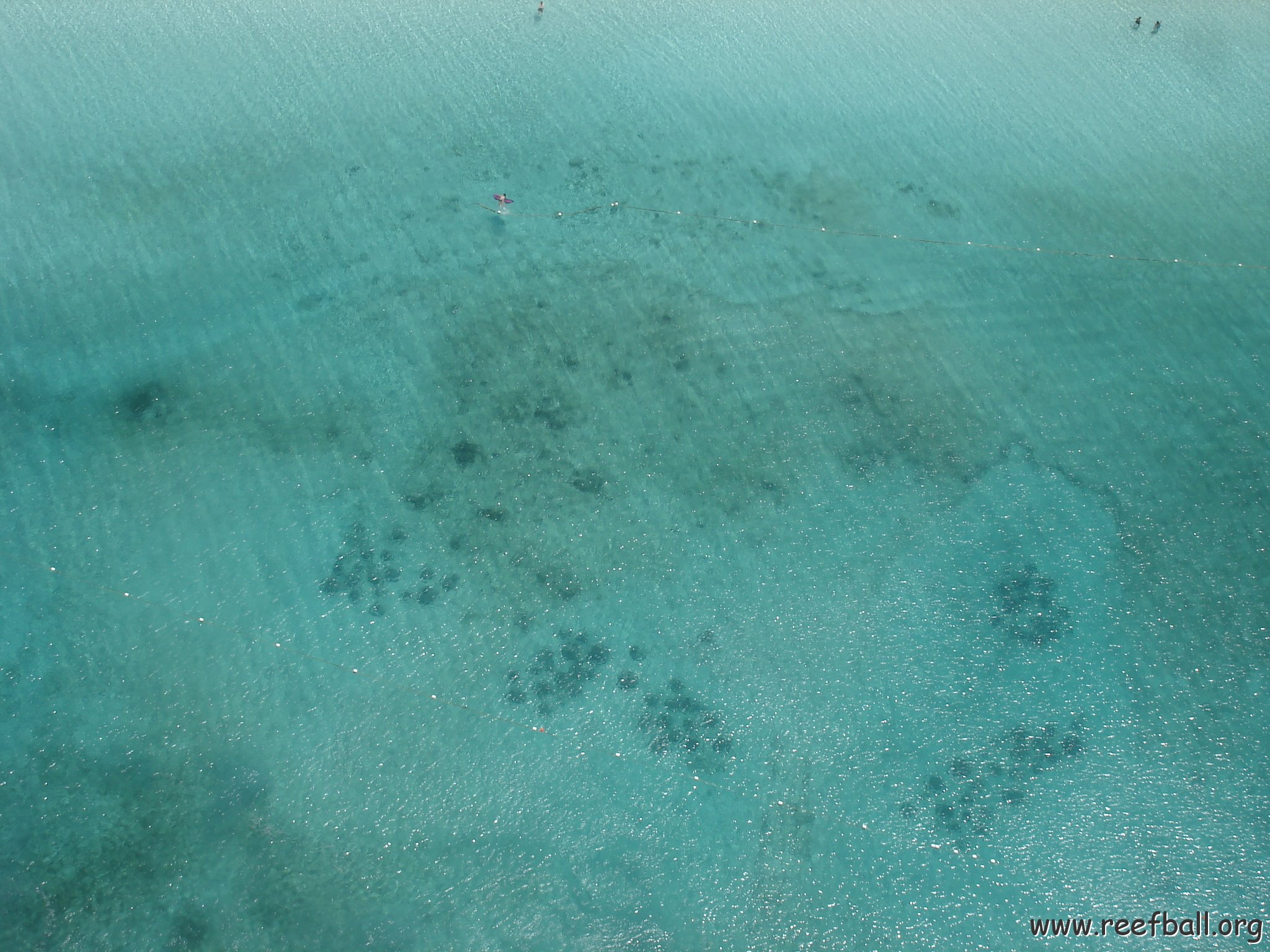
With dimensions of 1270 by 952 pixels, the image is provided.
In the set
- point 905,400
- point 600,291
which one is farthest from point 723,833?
point 600,291

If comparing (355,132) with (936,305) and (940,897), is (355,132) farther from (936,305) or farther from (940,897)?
(940,897)

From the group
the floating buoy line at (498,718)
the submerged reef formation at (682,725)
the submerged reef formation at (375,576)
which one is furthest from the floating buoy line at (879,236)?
the submerged reef formation at (682,725)

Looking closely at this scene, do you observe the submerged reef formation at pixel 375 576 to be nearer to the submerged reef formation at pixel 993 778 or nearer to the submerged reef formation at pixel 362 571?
the submerged reef formation at pixel 362 571

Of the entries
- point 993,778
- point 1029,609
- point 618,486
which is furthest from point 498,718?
point 1029,609

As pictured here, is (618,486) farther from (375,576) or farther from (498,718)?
(498,718)

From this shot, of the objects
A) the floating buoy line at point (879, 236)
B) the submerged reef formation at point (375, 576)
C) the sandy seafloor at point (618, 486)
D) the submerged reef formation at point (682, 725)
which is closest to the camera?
the sandy seafloor at point (618, 486)

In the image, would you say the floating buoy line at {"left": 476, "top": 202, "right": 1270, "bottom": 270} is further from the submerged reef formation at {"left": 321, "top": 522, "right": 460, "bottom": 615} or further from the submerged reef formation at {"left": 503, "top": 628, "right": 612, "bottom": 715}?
the submerged reef formation at {"left": 503, "top": 628, "right": 612, "bottom": 715}

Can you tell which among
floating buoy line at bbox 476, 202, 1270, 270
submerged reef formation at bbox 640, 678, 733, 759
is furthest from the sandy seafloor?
floating buoy line at bbox 476, 202, 1270, 270
